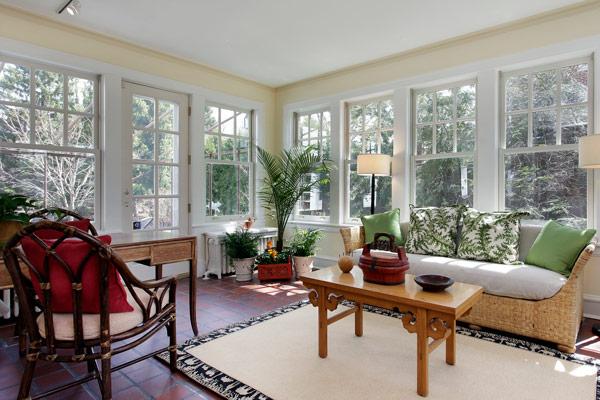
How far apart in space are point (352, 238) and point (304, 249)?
936 millimetres

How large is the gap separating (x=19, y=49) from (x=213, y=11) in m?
1.79

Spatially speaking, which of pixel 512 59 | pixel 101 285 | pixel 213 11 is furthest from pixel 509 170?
pixel 101 285

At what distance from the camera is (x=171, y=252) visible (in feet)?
8.82

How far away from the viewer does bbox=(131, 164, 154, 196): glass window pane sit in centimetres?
421

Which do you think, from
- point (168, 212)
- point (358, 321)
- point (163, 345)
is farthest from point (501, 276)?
point (168, 212)

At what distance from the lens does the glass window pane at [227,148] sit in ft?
16.8

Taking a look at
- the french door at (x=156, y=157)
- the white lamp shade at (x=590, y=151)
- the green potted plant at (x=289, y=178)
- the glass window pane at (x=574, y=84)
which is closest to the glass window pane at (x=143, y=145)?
the french door at (x=156, y=157)

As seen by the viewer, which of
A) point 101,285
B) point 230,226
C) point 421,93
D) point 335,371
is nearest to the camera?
point 101,285

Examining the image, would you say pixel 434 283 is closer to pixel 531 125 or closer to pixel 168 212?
pixel 531 125

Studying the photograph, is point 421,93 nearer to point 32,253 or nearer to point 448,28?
point 448,28

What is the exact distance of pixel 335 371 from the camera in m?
2.21

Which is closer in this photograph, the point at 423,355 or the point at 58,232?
the point at 423,355

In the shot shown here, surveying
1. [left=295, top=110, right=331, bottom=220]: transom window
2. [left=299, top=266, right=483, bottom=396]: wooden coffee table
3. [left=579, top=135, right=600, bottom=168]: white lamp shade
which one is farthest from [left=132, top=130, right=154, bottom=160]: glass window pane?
[left=579, top=135, right=600, bottom=168]: white lamp shade

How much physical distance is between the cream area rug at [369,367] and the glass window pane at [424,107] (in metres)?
2.48
